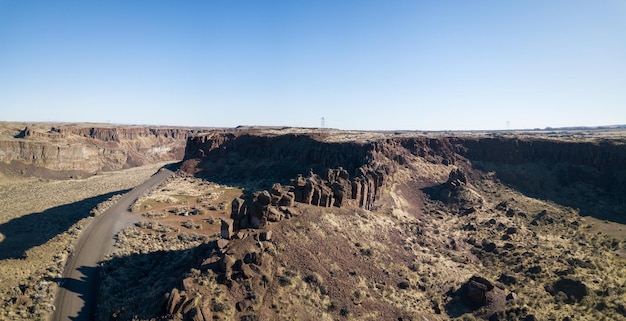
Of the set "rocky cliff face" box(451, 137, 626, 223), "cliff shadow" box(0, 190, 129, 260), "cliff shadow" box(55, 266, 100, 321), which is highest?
"rocky cliff face" box(451, 137, 626, 223)

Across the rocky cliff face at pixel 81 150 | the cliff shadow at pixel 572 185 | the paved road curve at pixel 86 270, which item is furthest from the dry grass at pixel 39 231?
the cliff shadow at pixel 572 185

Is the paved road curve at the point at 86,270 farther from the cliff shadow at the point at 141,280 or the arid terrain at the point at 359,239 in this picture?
the arid terrain at the point at 359,239

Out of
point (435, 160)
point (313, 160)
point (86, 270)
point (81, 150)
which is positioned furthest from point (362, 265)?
point (81, 150)

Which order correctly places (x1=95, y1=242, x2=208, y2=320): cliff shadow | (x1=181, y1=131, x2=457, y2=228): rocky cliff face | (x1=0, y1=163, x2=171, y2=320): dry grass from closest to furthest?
(x1=95, y1=242, x2=208, y2=320): cliff shadow < (x1=0, y1=163, x2=171, y2=320): dry grass < (x1=181, y1=131, x2=457, y2=228): rocky cliff face

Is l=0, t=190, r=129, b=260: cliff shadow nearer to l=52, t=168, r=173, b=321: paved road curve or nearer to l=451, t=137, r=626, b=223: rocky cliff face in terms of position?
l=52, t=168, r=173, b=321: paved road curve

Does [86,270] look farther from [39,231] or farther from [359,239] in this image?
[39,231]

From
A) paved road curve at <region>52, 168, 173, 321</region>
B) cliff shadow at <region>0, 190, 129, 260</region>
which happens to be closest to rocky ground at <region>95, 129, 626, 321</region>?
paved road curve at <region>52, 168, 173, 321</region>
